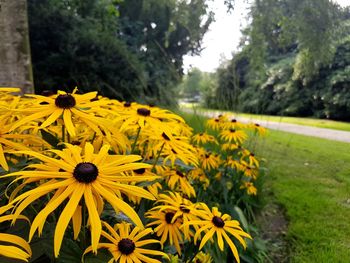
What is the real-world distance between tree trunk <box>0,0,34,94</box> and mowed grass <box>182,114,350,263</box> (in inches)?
77.5

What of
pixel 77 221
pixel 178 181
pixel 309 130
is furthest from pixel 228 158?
pixel 309 130

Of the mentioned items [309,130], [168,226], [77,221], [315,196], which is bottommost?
[315,196]

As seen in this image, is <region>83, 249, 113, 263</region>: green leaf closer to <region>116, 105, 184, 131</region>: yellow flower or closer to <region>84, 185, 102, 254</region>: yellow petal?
<region>84, 185, 102, 254</region>: yellow petal

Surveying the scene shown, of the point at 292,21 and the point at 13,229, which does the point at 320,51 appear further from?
the point at 13,229

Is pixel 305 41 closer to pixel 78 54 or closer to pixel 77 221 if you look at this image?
pixel 78 54

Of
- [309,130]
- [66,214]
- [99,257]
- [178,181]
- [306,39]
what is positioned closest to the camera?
[66,214]

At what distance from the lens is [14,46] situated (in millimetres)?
2885

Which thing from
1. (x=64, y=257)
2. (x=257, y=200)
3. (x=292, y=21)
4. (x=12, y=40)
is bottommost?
(x=257, y=200)

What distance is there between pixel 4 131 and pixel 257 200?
9.24 ft

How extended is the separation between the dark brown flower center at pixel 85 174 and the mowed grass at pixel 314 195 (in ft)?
6.84

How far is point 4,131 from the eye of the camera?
1.03 m

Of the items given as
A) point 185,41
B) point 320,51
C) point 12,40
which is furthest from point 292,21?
point 185,41

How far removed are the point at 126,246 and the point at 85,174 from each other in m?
0.28

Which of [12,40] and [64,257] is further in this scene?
[12,40]
